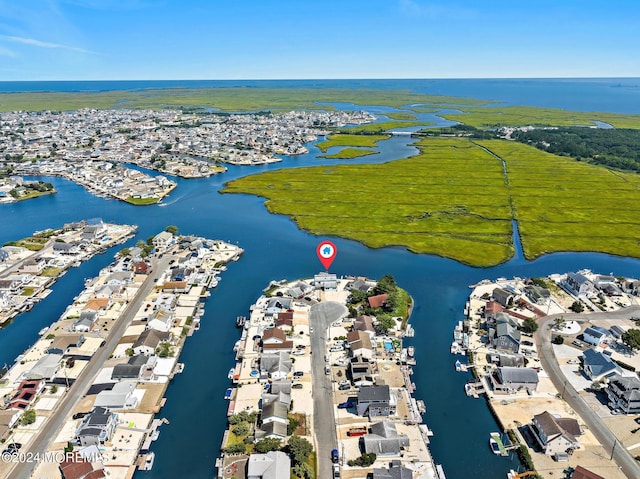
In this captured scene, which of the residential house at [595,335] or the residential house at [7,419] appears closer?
the residential house at [7,419]

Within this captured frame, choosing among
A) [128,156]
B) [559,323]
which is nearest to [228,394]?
[559,323]

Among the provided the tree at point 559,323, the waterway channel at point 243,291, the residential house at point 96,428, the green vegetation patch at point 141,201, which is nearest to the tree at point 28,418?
the residential house at point 96,428

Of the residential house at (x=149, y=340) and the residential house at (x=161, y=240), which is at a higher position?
the residential house at (x=161, y=240)

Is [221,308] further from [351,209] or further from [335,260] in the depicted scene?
[351,209]

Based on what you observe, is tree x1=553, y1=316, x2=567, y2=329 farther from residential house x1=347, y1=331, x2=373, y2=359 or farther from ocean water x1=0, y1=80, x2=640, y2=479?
residential house x1=347, y1=331, x2=373, y2=359

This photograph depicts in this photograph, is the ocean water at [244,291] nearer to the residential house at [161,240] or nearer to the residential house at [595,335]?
the residential house at [161,240]

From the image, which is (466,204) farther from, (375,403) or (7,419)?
(7,419)

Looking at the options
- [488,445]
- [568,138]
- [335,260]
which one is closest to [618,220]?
[335,260]
